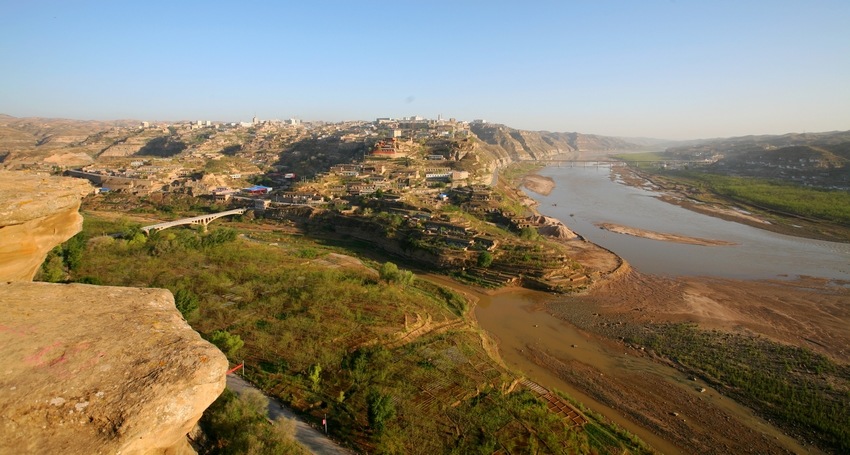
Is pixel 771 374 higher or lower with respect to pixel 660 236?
lower

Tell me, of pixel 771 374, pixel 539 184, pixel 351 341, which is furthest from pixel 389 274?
pixel 539 184

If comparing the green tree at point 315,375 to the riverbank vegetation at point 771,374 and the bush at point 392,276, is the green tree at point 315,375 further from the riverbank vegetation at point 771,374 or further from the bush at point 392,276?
the riverbank vegetation at point 771,374

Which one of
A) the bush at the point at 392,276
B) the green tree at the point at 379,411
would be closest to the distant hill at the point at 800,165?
the bush at the point at 392,276

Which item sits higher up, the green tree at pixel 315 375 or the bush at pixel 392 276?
the bush at pixel 392 276

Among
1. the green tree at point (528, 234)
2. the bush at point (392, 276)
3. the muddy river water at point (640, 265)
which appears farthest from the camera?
the green tree at point (528, 234)

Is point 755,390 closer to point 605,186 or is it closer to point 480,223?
point 480,223

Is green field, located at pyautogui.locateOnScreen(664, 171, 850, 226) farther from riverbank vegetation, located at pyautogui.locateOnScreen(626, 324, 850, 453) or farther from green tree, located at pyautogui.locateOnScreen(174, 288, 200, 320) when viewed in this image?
green tree, located at pyautogui.locateOnScreen(174, 288, 200, 320)

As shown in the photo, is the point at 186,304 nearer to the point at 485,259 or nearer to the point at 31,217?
the point at 31,217
